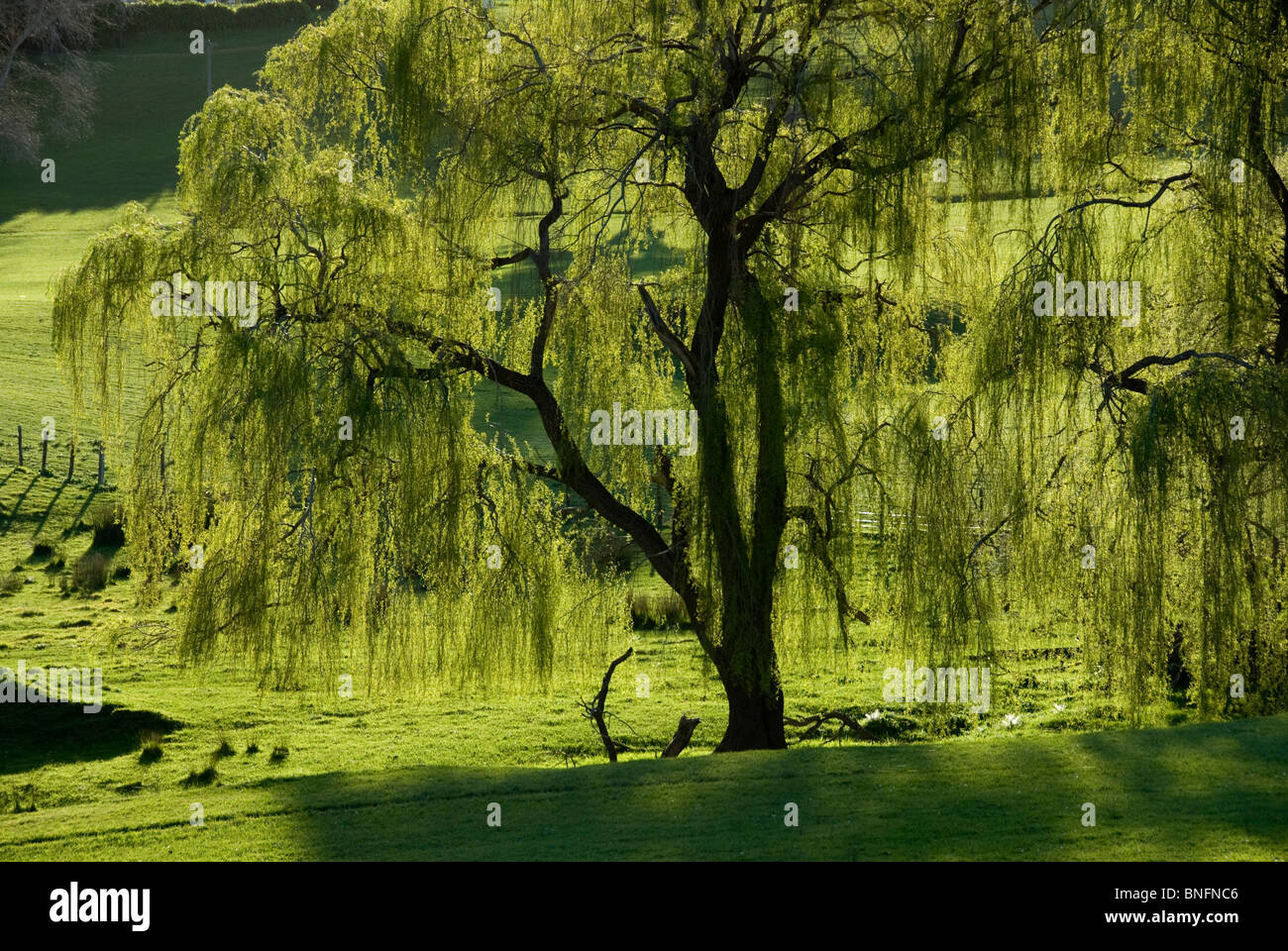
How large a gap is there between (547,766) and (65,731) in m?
7.05

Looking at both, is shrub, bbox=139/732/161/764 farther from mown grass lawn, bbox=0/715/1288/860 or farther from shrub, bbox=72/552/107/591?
shrub, bbox=72/552/107/591

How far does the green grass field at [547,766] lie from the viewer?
380 inches

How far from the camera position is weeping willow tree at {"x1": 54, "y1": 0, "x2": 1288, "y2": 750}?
41.7 feet

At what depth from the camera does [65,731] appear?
17391 millimetres

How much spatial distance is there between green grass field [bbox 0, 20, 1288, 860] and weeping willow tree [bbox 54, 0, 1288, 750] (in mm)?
1566

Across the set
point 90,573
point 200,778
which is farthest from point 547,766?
point 90,573

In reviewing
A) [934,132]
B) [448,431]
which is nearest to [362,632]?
[448,431]

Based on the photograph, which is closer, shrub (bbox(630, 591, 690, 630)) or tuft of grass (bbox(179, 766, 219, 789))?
tuft of grass (bbox(179, 766, 219, 789))

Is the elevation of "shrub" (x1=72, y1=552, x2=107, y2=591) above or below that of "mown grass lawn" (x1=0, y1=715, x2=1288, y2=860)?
above

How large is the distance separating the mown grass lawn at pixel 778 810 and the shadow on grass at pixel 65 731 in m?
5.07

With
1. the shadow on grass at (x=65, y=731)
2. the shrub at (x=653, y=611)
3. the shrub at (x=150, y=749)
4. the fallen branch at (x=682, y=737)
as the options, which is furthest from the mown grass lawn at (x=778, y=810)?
the shrub at (x=653, y=611)

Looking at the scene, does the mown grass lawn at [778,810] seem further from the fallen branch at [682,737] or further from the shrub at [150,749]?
the shrub at [150,749]

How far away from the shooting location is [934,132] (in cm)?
1270

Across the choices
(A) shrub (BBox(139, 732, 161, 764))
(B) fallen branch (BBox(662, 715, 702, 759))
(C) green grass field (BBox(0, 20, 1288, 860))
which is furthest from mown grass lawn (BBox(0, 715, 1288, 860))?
(A) shrub (BBox(139, 732, 161, 764))
